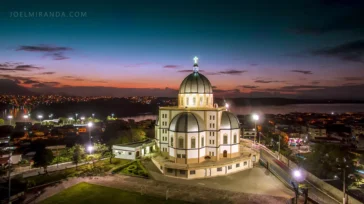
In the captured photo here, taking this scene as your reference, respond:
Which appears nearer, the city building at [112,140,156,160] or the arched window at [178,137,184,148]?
the arched window at [178,137,184,148]

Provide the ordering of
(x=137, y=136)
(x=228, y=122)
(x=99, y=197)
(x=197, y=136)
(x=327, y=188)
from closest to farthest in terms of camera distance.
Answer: (x=99, y=197) → (x=327, y=188) → (x=197, y=136) → (x=228, y=122) → (x=137, y=136)

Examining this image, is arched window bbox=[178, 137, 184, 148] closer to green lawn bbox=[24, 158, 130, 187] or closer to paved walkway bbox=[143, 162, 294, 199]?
paved walkway bbox=[143, 162, 294, 199]

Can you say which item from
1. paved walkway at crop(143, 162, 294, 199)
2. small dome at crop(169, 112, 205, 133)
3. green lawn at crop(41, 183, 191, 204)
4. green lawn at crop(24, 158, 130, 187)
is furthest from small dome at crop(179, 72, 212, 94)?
green lawn at crop(41, 183, 191, 204)

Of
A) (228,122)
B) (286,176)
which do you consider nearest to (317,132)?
(286,176)

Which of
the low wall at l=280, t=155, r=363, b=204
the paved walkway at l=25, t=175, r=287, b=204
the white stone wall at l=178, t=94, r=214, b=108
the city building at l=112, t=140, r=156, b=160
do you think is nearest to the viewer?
the low wall at l=280, t=155, r=363, b=204

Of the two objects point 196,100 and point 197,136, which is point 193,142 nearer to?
point 197,136

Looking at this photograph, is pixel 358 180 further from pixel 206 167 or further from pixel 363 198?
pixel 206 167
